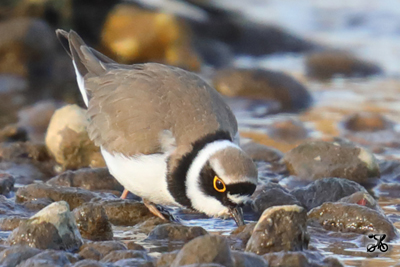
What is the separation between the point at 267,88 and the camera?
1077 cm

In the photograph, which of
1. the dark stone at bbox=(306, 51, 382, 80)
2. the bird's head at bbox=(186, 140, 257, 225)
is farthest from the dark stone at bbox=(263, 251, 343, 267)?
the dark stone at bbox=(306, 51, 382, 80)

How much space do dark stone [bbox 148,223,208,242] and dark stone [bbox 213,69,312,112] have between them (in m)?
5.39

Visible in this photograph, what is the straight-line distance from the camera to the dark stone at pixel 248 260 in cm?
441

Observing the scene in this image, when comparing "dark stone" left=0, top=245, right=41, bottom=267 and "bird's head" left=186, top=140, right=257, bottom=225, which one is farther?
"bird's head" left=186, top=140, right=257, bottom=225

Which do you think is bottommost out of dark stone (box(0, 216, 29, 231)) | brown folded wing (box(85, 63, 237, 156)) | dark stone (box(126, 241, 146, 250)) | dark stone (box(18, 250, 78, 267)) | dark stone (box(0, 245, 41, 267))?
dark stone (box(0, 216, 29, 231))

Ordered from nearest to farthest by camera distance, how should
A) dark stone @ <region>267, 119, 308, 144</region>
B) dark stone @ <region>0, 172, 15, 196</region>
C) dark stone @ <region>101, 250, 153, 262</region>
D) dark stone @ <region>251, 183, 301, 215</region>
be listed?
1. dark stone @ <region>101, 250, 153, 262</region>
2. dark stone @ <region>251, 183, 301, 215</region>
3. dark stone @ <region>0, 172, 15, 196</region>
4. dark stone @ <region>267, 119, 308, 144</region>

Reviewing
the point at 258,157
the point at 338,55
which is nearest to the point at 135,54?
the point at 338,55

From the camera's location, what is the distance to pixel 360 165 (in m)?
7.18

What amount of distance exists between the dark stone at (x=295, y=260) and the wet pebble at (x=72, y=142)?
3410mm

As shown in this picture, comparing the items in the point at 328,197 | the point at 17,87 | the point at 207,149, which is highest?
the point at 207,149

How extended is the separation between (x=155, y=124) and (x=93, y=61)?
5.33 ft

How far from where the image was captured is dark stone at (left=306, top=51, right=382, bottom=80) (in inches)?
495

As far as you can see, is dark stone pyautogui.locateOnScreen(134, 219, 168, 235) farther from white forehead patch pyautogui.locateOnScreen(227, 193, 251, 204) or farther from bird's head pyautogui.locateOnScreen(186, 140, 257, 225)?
white forehead patch pyautogui.locateOnScreen(227, 193, 251, 204)

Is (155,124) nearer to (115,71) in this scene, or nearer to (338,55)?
(115,71)
